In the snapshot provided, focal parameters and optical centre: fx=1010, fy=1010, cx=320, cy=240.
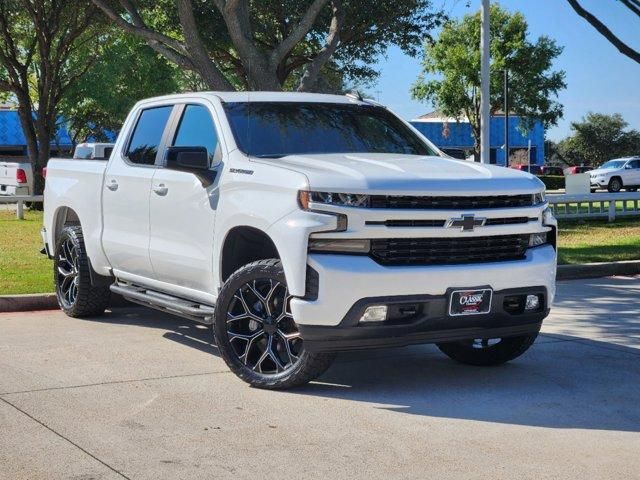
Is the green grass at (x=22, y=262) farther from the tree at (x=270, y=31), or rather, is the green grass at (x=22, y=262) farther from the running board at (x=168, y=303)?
the tree at (x=270, y=31)

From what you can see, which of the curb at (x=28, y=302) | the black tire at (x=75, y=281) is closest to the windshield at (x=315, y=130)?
the black tire at (x=75, y=281)

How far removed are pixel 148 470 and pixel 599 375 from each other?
3.68m

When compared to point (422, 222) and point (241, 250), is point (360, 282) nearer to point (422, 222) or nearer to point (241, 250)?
point (422, 222)

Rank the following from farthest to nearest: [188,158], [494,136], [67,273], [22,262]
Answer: [494,136]
[22,262]
[67,273]
[188,158]

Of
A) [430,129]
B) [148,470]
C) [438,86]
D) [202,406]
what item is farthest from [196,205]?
[430,129]

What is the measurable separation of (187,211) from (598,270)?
7.76m

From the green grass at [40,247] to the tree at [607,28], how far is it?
3.17 metres

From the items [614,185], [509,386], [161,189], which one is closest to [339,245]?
[509,386]

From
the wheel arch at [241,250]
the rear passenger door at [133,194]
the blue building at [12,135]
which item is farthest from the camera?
the blue building at [12,135]

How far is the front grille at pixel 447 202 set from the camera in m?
6.26

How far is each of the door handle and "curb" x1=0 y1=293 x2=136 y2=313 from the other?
2717mm

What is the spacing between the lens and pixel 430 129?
84438 mm

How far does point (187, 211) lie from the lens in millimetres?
7496

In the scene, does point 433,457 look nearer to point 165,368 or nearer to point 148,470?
point 148,470
